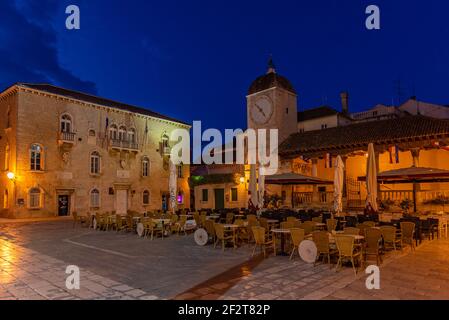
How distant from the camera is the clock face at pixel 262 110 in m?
26.9

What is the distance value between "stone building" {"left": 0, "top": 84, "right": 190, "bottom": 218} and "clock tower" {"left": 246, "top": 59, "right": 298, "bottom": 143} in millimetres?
9655

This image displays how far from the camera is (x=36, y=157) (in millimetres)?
23641

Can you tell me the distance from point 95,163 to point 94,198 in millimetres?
2876

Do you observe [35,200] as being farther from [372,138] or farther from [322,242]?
[372,138]

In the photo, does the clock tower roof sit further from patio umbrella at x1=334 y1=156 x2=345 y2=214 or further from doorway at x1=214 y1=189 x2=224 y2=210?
patio umbrella at x1=334 y1=156 x2=345 y2=214

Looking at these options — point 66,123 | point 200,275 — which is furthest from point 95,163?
point 200,275

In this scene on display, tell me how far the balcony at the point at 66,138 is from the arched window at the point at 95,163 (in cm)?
214

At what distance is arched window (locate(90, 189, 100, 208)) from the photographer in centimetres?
2636

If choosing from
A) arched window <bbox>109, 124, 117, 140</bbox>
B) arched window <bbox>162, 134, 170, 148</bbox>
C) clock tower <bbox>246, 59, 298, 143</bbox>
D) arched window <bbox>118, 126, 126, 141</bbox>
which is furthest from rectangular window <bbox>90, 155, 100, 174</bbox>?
clock tower <bbox>246, 59, 298, 143</bbox>

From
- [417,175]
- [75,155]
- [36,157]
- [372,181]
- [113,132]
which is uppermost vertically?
[113,132]

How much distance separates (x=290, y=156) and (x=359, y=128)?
198 inches

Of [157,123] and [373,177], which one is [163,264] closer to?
[373,177]
